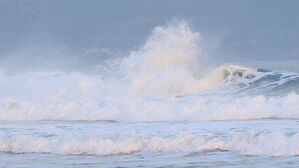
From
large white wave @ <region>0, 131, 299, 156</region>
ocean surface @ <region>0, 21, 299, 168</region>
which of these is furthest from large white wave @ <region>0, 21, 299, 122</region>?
large white wave @ <region>0, 131, 299, 156</region>

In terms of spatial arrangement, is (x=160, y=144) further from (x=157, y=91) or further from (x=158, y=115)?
(x=157, y=91)

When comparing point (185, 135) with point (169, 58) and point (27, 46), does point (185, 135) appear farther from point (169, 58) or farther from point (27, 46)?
point (27, 46)

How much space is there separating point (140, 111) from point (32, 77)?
45.6 feet

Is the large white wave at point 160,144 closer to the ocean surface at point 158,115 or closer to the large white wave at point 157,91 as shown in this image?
the ocean surface at point 158,115

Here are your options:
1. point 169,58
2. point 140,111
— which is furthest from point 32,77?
point 140,111

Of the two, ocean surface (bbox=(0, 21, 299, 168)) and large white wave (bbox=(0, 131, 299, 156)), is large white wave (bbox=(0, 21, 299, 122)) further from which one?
large white wave (bbox=(0, 131, 299, 156))

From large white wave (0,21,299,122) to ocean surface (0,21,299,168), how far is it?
0.12ft

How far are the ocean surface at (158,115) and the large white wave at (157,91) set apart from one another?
0.04 meters

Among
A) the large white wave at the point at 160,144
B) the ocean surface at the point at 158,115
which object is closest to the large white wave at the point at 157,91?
the ocean surface at the point at 158,115

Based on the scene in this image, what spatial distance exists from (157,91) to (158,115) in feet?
16.8

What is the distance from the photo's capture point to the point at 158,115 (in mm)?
18312

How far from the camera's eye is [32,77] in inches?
1251

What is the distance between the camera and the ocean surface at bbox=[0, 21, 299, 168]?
40.9ft

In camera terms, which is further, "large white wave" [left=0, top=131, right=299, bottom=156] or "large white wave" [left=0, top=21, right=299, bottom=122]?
"large white wave" [left=0, top=21, right=299, bottom=122]
